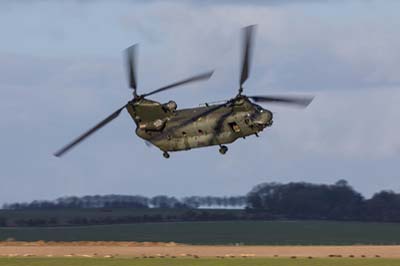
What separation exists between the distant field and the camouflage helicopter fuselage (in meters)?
49.8

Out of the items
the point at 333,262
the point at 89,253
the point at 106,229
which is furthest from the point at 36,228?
the point at 333,262

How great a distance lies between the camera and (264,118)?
71938 millimetres

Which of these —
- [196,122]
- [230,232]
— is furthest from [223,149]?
[230,232]

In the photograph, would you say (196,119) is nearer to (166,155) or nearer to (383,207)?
(166,155)

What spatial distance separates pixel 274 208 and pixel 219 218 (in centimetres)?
1876

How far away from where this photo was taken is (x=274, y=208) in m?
163

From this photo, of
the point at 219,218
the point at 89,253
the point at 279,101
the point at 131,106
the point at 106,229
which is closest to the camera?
the point at 279,101

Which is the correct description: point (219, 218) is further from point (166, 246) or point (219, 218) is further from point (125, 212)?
point (166, 246)

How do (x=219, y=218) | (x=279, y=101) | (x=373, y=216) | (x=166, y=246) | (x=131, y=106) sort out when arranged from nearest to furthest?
(x=279, y=101), (x=131, y=106), (x=166, y=246), (x=373, y=216), (x=219, y=218)

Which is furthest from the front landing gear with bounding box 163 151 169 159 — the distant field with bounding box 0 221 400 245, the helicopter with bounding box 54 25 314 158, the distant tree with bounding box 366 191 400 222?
the distant tree with bounding box 366 191 400 222

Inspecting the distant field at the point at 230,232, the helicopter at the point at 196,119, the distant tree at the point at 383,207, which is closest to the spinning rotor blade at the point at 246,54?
the helicopter at the point at 196,119

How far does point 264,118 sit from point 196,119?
4367 millimetres

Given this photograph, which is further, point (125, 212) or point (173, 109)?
point (125, 212)

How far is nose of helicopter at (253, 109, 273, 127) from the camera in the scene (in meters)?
71.9
